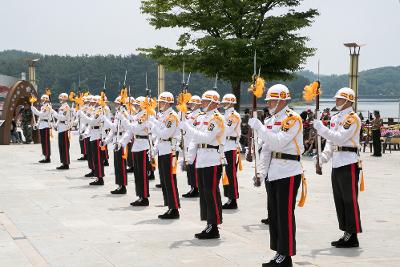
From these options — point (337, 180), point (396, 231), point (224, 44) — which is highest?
point (224, 44)

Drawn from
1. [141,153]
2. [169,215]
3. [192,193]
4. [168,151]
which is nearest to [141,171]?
[141,153]

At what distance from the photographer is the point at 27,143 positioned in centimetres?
2941

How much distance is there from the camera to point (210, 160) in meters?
9.21

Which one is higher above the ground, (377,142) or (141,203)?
(377,142)

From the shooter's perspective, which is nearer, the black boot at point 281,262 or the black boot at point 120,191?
the black boot at point 281,262

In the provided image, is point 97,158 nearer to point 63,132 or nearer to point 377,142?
point 63,132

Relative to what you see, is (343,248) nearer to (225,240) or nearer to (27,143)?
(225,240)

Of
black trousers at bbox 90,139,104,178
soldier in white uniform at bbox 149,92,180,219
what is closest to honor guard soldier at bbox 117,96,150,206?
soldier in white uniform at bbox 149,92,180,219

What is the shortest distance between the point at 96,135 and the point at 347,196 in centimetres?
819

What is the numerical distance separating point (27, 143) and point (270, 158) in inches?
919

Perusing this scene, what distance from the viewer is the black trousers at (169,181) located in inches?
419

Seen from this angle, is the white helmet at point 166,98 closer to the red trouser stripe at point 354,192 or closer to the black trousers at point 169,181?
the black trousers at point 169,181

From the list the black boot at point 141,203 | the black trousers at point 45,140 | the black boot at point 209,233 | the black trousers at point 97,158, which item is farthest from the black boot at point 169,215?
the black trousers at point 45,140

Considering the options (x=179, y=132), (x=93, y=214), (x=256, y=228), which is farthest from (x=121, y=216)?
(x=256, y=228)
